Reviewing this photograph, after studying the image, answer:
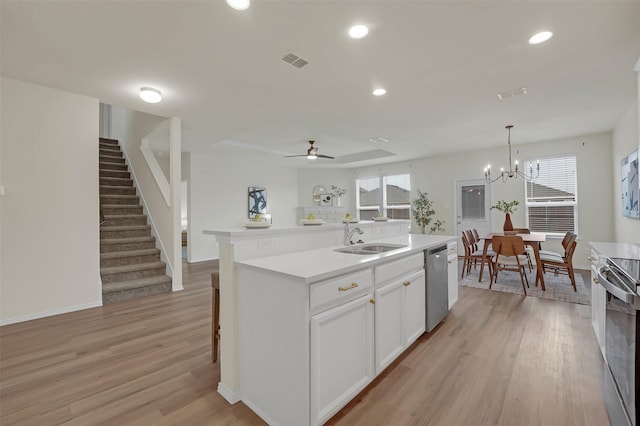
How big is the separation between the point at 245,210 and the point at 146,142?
9.74 ft

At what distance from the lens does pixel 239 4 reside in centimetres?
193

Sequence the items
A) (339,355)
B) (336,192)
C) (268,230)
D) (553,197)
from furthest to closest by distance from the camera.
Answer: (336,192) → (553,197) → (268,230) → (339,355)

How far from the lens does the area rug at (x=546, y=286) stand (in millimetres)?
3879

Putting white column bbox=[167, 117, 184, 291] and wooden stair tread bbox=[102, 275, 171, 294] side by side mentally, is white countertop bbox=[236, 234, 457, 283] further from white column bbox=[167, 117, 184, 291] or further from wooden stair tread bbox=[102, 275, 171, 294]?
wooden stair tread bbox=[102, 275, 171, 294]

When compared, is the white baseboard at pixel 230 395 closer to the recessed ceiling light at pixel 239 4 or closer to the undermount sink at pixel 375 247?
the undermount sink at pixel 375 247

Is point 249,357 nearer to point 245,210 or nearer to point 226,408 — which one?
point 226,408

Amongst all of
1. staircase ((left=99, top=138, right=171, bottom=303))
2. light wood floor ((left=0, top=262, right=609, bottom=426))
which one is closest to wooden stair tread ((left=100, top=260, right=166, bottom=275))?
staircase ((left=99, top=138, right=171, bottom=303))

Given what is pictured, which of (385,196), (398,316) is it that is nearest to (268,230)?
(398,316)

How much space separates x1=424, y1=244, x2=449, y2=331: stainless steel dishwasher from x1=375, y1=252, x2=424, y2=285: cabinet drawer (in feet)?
0.52

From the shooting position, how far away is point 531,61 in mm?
2732

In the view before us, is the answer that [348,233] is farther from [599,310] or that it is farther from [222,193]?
[222,193]

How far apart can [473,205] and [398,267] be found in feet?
19.4

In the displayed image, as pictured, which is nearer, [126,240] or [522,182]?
[126,240]

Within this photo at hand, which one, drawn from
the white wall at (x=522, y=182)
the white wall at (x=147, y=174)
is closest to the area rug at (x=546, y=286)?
the white wall at (x=522, y=182)
